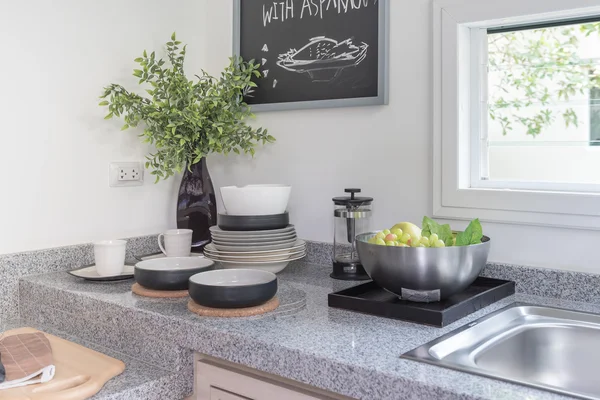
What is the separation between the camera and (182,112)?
1.75 metres

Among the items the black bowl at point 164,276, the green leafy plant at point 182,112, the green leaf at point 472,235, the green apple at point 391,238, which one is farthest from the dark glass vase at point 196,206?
the green leaf at point 472,235

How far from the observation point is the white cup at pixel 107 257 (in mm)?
1581

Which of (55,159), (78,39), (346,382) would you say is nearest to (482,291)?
(346,382)

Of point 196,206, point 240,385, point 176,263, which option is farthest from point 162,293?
point 196,206

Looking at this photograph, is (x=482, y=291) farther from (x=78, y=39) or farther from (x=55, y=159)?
(x=78, y=39)

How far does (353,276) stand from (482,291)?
0.36 meters

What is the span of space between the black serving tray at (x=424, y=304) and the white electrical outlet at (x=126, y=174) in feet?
2.83

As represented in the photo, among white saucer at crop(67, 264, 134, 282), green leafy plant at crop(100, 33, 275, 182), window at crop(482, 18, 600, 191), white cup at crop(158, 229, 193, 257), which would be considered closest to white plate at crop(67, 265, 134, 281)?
white saucer at crop(67, 264, 134, 282)

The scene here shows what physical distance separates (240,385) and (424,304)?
40 cm

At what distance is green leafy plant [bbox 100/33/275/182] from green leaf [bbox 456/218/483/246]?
790 mm

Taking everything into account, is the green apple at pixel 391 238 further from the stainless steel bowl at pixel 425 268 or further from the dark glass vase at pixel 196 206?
the dark glass vase at pixel 196 206

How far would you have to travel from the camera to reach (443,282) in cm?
121

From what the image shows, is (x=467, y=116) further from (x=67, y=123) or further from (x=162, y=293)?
(x=67, y=123)

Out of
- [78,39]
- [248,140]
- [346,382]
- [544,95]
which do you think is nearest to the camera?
[346,382]
